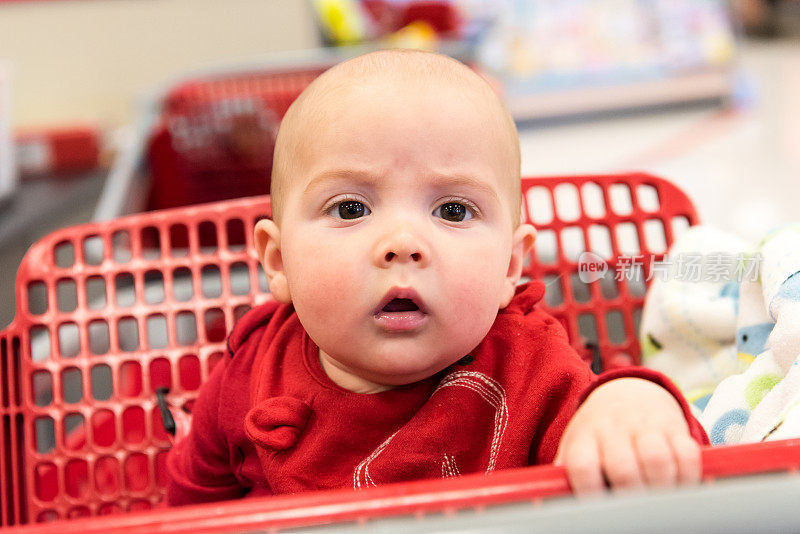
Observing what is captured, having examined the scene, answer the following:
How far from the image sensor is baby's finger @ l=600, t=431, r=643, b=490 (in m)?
0.47

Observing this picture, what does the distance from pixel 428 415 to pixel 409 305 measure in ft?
0.44

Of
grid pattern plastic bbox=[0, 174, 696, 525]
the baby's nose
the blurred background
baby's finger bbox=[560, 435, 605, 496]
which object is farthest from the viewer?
the blurred background

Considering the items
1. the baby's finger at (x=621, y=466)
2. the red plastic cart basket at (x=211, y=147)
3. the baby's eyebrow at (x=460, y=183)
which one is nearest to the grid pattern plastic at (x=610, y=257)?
the baby's eyebrow at (x=460, y=183)

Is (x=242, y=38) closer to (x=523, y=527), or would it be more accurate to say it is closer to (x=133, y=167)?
(x=133, y=167)

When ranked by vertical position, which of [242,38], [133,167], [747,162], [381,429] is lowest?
[381,429]

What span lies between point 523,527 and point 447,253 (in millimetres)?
286

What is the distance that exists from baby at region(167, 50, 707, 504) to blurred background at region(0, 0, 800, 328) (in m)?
1.27

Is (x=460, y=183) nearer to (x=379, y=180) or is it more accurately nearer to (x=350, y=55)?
(x=379, y=180)

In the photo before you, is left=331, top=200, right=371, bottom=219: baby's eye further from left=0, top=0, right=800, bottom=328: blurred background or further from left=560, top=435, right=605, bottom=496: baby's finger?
left=0, top=0, right=800, bottom=328: blurred background

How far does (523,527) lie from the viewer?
0.39 m

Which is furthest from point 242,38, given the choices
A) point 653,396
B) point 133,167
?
point 653,396

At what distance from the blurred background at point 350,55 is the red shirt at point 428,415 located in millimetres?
1250

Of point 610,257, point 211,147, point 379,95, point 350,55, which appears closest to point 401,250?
point 379,95

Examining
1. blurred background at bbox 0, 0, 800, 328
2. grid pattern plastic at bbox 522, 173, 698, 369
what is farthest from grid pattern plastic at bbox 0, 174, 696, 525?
blurred background at bbox 0, 0, 800, 328
